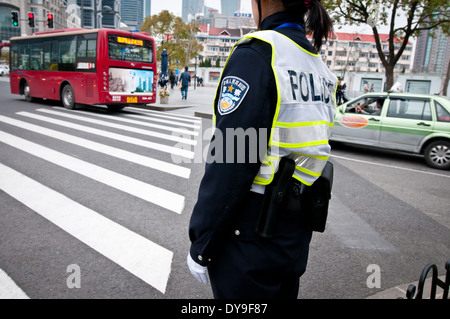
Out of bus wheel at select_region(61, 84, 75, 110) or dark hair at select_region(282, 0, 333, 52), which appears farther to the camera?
bus wheel at select_region(61, 84, 75, 110)

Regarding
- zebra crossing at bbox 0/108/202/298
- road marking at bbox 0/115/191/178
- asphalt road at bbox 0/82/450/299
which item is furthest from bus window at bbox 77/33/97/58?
asphalt road at bbox 0/82/450/299

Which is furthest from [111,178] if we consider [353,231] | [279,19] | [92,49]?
[92,49]

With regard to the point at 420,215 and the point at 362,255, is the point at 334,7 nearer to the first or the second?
the point at 420,215

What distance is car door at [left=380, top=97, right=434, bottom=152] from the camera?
313 inches

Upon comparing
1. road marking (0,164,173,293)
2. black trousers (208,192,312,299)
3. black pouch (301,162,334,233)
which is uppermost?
black pouch (301,162,334,233)

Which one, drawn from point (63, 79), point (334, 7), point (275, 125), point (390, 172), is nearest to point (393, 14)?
point (334, 7)

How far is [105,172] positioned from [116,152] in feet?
4.92

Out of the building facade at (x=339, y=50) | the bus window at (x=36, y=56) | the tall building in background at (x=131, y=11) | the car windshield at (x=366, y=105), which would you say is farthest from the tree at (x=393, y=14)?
the building facade at (x=339, y=50)

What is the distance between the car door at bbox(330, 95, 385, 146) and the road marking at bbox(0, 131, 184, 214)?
221 inches

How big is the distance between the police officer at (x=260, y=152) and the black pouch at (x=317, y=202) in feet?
0.15

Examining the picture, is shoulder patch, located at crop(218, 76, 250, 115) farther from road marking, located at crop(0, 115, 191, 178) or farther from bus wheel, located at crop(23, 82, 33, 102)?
bus wheel, located at crop(23, 82, 33, 102)

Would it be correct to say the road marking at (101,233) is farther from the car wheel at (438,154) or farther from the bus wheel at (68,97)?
the bus wheel at (68,97)

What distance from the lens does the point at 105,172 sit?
5832mm

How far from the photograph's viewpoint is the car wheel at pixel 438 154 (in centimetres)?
768
